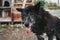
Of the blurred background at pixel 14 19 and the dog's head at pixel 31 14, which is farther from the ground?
the dog's head at pixel 31 14

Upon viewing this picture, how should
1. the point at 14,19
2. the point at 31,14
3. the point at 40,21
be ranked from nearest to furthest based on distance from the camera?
the point at 31,14 < the point at 40,21 < the point at 14,19

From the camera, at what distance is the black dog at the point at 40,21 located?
4.37 metres

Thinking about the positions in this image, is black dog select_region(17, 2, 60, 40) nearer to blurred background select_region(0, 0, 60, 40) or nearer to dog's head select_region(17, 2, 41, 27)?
dog's head select_region(17, 2, 41, 27)

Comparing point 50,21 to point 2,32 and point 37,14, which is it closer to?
point 37,14

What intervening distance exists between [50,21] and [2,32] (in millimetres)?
2759

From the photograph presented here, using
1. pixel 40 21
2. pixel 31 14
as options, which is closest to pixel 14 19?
pixel 40 21

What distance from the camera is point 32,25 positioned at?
14.7ft

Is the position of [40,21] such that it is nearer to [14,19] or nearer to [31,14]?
[31,14]

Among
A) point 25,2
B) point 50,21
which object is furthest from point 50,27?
point 25,2

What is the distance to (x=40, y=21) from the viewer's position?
181 inches

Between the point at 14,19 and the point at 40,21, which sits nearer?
the point at 40,21

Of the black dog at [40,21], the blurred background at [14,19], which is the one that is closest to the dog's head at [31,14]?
the black dog at [40,21]

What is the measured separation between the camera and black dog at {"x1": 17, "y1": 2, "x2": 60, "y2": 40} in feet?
14.3

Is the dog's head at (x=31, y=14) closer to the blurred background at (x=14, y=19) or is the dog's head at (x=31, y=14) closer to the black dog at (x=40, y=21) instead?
the black dog at (x=40, y=21)
